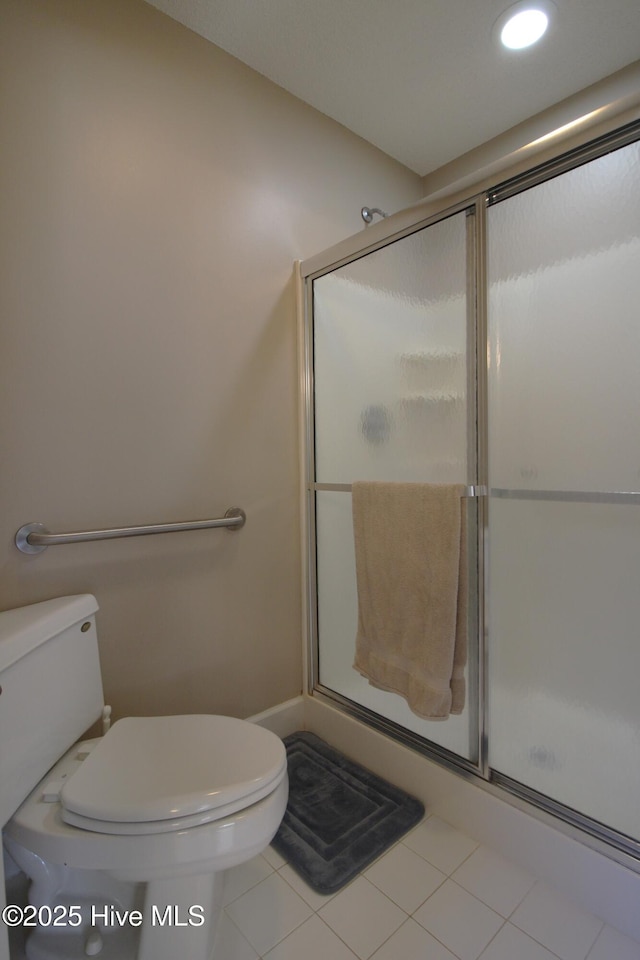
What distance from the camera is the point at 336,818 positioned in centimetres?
139

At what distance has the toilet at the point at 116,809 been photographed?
0.88 meters

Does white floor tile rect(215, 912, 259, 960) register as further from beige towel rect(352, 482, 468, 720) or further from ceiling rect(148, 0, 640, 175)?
ceiling rect(148, 0, 640, 175)

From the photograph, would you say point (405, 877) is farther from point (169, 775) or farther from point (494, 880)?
point (169, 775)

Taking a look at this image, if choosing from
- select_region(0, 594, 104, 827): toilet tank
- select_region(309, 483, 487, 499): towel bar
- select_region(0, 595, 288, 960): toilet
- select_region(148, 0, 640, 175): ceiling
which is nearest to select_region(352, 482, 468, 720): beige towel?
select_region(309, 483, 487, 499): towel bar

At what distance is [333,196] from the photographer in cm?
192

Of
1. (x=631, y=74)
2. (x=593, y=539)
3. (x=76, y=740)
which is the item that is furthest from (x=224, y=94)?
(x=76, y=740)

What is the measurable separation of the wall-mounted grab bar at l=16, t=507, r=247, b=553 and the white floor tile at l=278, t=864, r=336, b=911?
967mm

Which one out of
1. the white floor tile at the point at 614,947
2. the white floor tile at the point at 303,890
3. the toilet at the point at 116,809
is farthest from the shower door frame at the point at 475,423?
A: the toilet at the point at 116,809

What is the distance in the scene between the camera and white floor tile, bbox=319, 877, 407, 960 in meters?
1.06

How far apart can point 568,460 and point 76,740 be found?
1.44 meters

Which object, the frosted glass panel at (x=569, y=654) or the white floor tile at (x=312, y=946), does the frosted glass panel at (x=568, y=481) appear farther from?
the white floor tile at (x=312, y=946)

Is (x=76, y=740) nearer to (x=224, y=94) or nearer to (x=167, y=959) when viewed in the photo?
(x=167, y=959)

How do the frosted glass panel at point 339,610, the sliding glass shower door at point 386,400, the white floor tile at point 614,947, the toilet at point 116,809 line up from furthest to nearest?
the frosted glass panel at point 339,610 < the sliding glass shower door at point 386,400 < the white floor tile at point 614,947 < the toilet at point 116,809

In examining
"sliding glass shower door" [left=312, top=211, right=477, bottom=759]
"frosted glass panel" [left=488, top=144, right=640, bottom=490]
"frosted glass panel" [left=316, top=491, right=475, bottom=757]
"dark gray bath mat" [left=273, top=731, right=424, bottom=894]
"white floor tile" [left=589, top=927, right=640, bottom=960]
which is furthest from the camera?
"frosted glass panel" [left=316, top=491, right=475, bottom=757]
